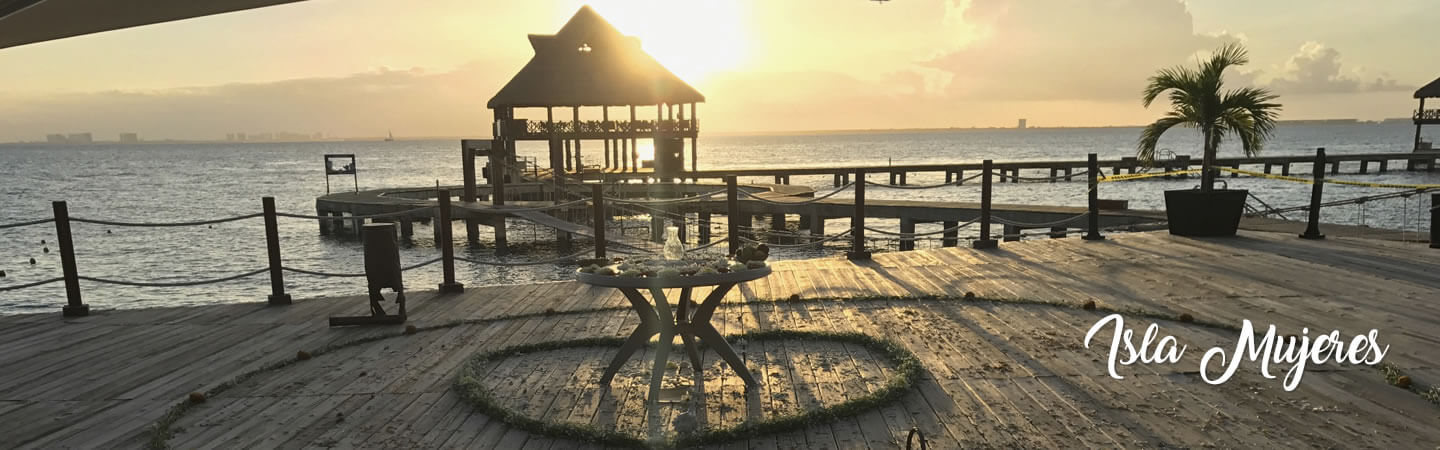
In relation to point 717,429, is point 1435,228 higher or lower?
higher

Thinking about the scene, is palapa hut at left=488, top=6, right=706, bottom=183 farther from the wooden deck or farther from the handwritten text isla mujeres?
the handwritten text isla mujeres

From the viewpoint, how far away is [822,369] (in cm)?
520

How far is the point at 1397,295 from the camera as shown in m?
7.13

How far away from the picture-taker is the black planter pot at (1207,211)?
11.0m

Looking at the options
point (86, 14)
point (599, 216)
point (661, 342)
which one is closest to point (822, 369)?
point (661, 342)

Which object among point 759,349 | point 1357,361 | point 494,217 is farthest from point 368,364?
point 494,217

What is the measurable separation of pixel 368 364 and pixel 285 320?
2.24 metres

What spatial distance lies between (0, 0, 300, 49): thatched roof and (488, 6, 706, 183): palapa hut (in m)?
25.6

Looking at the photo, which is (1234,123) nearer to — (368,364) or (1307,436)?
(1307,436)

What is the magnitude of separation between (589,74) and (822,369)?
31.0 m

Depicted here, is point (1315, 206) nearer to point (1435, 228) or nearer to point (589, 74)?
point (1435, 228)

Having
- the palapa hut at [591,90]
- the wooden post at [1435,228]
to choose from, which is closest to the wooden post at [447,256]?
the wooden post at [1435,228]

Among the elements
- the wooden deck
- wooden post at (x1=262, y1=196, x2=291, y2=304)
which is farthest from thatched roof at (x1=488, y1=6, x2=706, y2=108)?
the wooden deck

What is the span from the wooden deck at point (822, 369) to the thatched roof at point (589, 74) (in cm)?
2568
